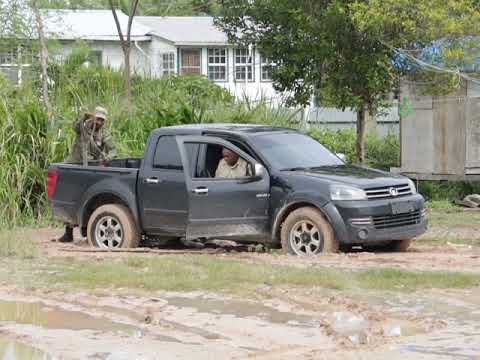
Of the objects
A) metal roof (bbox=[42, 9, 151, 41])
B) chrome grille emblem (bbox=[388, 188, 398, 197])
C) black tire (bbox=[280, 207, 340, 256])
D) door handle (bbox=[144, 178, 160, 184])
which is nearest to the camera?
black tire (bbox=[280, 207, 340, 256])

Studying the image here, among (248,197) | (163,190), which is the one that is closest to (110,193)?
(163,190)

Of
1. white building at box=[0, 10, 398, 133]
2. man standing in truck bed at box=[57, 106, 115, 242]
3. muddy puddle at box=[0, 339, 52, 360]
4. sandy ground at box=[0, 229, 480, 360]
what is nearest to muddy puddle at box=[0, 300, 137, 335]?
sandy ground at box=[0, 229, 480, 360]

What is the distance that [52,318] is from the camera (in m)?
10.3

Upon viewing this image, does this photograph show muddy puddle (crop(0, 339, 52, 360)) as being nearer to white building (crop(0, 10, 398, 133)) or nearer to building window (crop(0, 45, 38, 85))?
building window (crop(0, 45, 38, 85))

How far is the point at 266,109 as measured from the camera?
867 inches

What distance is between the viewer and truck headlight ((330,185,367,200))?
13656 millimetres

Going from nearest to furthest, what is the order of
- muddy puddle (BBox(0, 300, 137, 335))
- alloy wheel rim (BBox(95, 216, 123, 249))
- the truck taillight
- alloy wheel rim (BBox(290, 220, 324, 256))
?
muddy puddle (BBox(0, 300, 137, 335)) → alloy wheel rim (BBox(290, 220, 324, 256)) → alloy wheel rim (BBox(95, 216, 123, 249)) → the truck taillight

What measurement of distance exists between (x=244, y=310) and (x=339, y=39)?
400 inches

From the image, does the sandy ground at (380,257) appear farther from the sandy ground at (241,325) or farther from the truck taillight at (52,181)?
the sandy ground at (241,325)

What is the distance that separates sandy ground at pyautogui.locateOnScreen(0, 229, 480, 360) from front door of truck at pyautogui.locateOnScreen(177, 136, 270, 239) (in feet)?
9.25

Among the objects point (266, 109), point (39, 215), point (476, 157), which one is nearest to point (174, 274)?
point (39, 215)

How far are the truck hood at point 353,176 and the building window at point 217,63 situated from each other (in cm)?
3104

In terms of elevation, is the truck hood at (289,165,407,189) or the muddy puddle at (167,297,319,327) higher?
the truck hood at (289,165,407,189)

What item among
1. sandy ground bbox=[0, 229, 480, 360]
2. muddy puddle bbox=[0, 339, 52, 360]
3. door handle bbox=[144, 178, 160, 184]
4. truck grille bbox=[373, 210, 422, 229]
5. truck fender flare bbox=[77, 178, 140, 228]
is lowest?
muddy puddle bbox=[0, 339, 52, 360]
